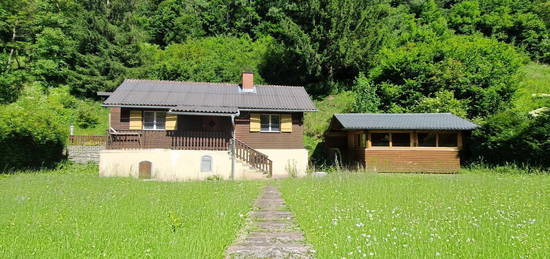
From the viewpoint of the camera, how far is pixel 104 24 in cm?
3041

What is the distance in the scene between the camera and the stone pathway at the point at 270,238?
4.09 meters

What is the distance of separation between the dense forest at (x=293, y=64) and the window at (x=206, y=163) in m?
8.96

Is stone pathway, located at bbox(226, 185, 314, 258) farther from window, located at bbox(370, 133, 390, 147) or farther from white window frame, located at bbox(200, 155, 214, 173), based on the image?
window, located at bbox(370, 133, 390, 147)

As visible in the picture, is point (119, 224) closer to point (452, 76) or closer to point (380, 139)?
point (380, 139)

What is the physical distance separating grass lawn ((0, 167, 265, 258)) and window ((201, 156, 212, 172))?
6.72m

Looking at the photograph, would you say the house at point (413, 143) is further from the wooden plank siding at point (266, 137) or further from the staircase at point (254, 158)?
the staircase at point (254, 158)

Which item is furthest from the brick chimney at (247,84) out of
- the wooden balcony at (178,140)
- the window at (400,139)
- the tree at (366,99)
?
the window at (400,139)

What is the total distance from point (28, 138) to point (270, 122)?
12.9 metres

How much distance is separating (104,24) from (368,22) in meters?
25.1

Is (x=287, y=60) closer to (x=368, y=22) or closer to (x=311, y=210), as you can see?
(x=368, y=22)

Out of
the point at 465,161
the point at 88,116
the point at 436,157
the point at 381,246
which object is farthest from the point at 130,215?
the point at 88,116

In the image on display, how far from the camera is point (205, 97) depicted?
18688 millimetres

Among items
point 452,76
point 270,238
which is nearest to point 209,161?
point 270,238

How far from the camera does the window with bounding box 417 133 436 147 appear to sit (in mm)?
18452
